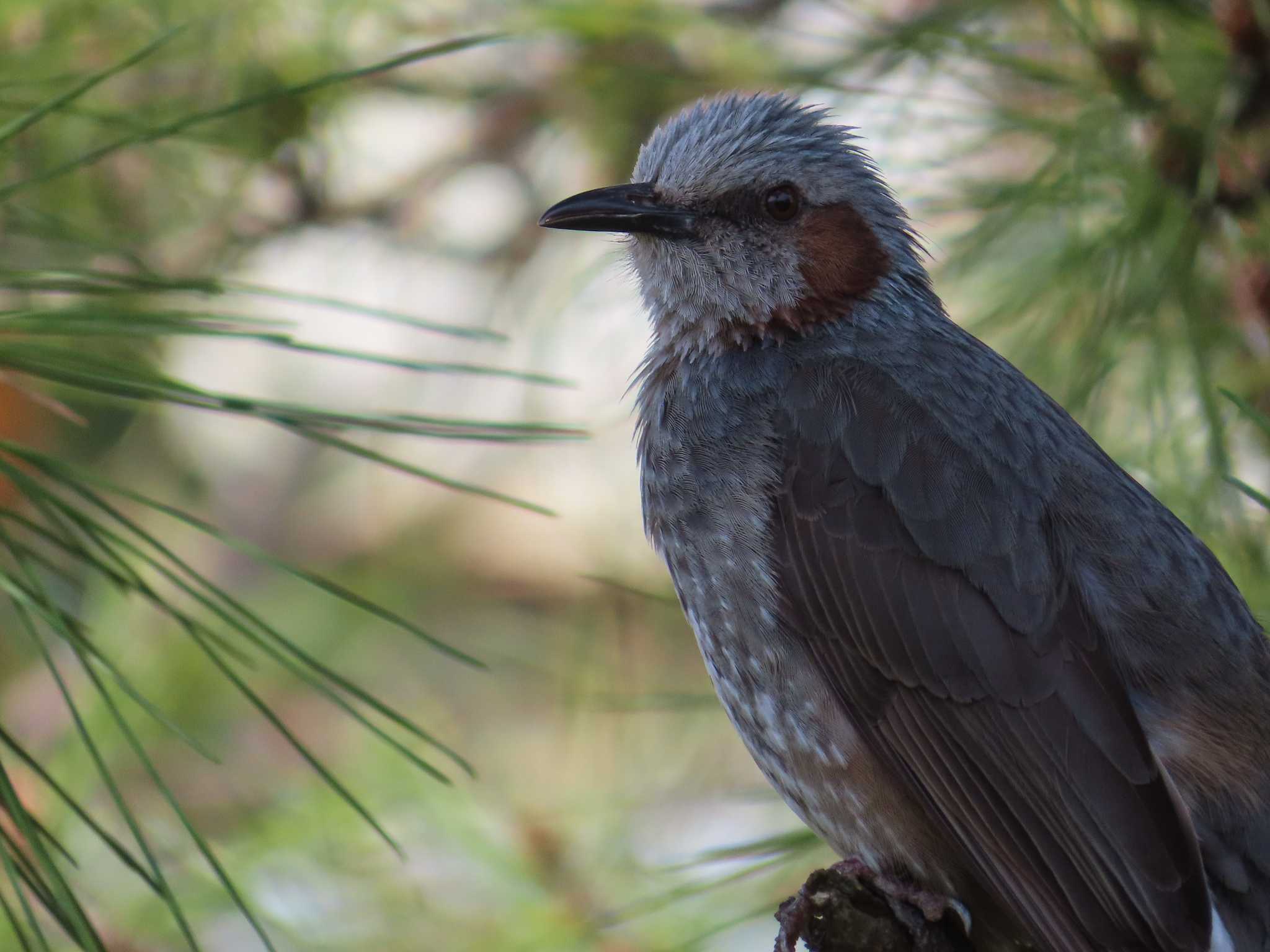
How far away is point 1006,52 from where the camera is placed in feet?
12.1

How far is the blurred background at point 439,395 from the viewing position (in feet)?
8.42

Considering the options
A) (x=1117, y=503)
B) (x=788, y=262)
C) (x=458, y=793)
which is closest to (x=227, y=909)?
(x=458, y=793)

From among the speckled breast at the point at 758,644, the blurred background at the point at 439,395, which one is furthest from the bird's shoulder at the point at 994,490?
the blurred background at the point at 439,395

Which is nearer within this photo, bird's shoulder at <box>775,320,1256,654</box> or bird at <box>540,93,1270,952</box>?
bird at <box>540,93,1270,952</box>

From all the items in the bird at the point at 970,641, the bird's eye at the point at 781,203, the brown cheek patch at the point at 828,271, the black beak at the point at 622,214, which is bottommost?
the bird at the point at 970,641

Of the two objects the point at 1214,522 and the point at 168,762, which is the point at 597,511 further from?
the point at 1214,522

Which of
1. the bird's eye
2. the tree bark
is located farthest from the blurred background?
the tree bark

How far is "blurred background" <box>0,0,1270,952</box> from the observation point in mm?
2566

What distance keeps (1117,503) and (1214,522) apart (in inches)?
29.4

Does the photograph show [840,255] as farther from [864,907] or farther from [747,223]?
[864,907]

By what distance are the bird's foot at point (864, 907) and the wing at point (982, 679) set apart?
15 cm

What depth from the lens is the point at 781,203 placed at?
343cm

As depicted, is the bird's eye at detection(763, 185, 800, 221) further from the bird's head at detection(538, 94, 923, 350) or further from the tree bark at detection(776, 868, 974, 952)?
the tree bark at detection(776, 868, 974, 952)

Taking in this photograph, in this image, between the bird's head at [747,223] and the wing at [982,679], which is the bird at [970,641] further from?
the bird's head at [747,223]
